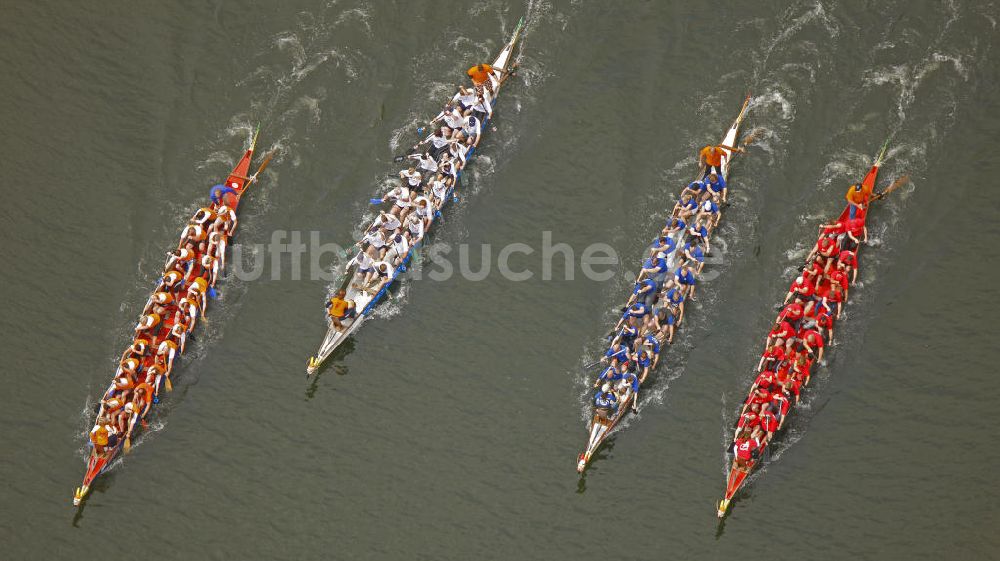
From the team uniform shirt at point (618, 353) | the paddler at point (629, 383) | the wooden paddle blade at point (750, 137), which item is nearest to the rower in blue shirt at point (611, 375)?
the paddler at point (629, 383)

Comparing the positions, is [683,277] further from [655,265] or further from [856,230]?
[856,230]

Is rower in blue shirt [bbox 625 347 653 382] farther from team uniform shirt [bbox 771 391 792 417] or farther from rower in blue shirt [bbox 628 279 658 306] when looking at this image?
team uniform shirt [bbox 771 391 792 417]

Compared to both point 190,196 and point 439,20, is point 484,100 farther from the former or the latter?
point 190,196

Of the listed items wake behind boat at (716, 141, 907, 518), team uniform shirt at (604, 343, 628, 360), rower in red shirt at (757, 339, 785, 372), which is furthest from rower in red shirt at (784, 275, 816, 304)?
team uniform shirt at (604, 343, 628, 360)

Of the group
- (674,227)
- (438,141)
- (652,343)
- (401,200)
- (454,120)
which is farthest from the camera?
(454,120)

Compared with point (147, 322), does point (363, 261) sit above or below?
above

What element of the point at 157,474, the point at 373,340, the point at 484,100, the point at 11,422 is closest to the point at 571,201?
the point at 484,100

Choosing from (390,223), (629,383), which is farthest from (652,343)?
(390,223)
